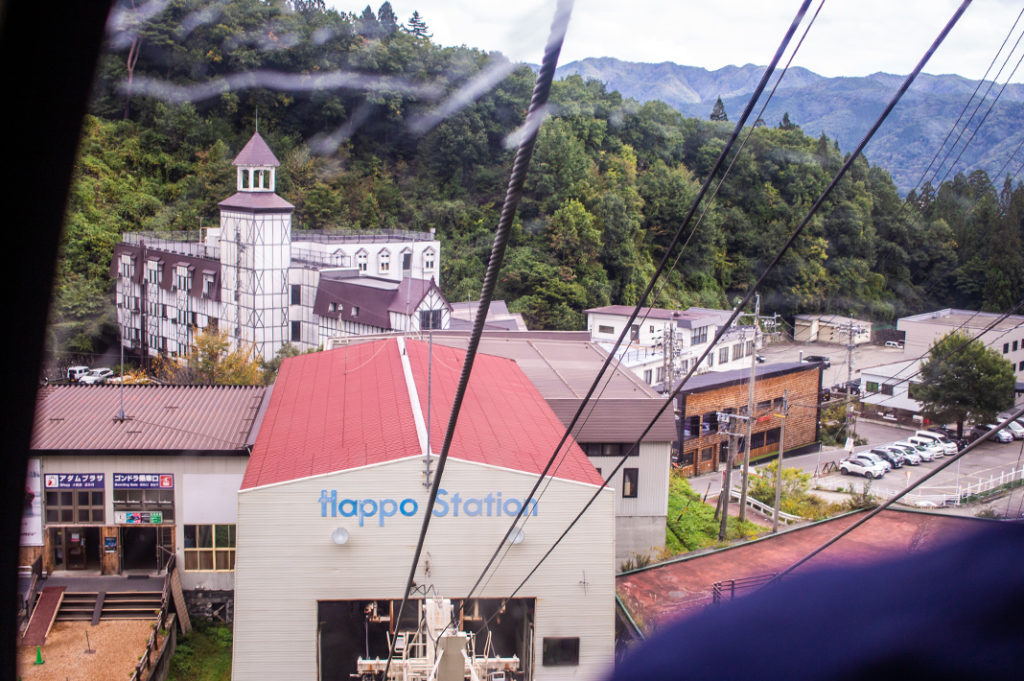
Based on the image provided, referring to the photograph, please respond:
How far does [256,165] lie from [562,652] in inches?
336

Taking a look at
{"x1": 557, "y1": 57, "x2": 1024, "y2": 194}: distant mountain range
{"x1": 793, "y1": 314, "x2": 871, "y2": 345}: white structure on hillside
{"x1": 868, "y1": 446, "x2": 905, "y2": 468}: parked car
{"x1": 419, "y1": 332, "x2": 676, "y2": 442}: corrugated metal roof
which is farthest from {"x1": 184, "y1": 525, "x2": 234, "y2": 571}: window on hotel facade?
{"x1": 793, "y1": 314, "x2": 871, "y2": 345}: white structure on hillside

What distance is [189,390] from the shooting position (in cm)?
616

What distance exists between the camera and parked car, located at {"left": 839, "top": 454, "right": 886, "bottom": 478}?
8.66 meters

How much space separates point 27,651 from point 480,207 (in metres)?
13.0

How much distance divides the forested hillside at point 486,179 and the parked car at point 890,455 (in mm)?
5737

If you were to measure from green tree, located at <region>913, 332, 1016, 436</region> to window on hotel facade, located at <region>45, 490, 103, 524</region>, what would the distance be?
8372 millimetres

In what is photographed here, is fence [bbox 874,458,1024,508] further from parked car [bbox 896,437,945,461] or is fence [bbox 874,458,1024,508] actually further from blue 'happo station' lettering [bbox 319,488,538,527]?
blue 'happo station' lettering [bbox 319,488,538,527]

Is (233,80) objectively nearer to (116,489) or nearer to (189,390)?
(189,390)

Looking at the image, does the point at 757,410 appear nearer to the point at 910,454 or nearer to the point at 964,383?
the point at 910,454

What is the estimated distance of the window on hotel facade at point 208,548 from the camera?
4.87 metres

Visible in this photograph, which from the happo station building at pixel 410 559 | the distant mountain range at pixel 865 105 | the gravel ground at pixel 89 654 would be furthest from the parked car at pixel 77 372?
the distant mountain range at pixel 865 105

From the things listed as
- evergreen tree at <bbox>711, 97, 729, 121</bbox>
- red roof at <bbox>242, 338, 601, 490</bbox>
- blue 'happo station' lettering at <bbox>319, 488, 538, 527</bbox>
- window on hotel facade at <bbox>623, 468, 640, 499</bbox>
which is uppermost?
evergreen tree at <bbox>711, 97, 729, 121</bbox>

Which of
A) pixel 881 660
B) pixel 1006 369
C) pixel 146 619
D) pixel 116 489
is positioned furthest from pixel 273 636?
pixel 1006 369

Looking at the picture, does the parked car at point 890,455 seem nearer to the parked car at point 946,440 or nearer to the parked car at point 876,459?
the parked car at point 876,459
